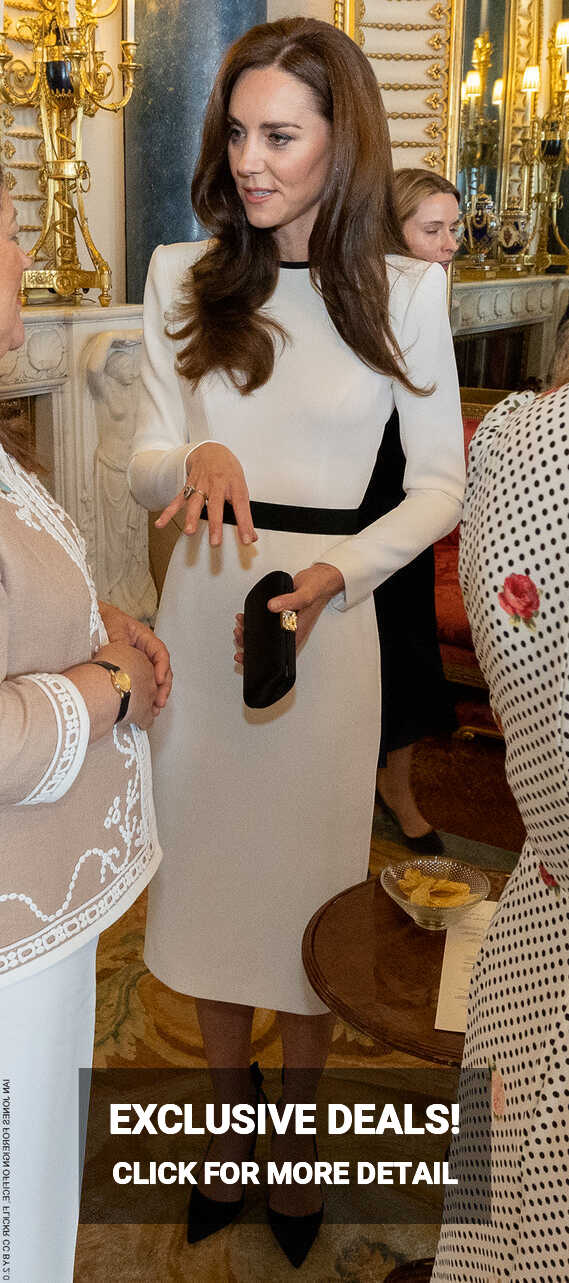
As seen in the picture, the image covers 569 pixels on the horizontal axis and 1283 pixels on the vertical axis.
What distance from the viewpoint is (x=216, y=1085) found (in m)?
2.34

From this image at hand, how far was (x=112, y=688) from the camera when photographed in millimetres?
1505

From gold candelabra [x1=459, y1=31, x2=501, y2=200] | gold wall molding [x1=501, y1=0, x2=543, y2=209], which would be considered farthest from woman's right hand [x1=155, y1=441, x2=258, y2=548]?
gold candelabra [x1=459, y1=31, x2=501, y2=200]

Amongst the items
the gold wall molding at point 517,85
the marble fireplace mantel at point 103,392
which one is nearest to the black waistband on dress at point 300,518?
the marble fireplace mantel at point 103,392

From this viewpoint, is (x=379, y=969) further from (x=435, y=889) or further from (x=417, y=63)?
(x=417, y=63)

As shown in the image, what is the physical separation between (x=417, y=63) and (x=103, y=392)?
196 cm

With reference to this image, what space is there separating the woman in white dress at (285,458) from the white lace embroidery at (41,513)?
15.9 inches

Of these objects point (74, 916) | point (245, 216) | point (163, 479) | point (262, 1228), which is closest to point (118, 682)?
point (74, 916)

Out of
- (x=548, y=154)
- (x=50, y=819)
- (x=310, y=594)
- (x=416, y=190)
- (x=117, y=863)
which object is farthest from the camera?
(x=548, y=154)

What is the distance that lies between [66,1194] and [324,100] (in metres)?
1.65

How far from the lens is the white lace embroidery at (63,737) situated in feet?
4.48

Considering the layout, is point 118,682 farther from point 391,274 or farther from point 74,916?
point 391,274

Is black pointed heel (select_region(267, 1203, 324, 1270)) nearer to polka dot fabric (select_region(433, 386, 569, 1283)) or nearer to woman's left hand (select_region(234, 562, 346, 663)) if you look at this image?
woman's left hand (select_region(234, 562, 346, 663))

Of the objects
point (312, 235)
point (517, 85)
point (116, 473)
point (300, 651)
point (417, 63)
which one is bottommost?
point (116, 473)

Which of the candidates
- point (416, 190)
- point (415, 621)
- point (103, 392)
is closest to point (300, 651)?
point (415, 621)
